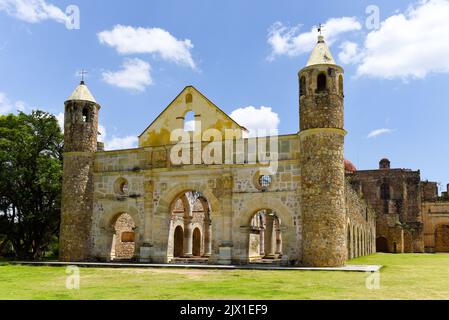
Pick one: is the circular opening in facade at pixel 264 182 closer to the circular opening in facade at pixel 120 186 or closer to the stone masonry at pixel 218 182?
the stone masonry at pixel 218 182

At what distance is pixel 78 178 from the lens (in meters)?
26.6

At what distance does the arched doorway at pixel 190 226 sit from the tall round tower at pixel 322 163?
1105cm

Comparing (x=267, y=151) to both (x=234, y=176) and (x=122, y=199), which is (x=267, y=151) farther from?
→ (x=122, y=199)

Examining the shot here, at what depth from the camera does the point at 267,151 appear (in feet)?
76.4

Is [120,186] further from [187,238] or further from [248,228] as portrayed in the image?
[187,238]

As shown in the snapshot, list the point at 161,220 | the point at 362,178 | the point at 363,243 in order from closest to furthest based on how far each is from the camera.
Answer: the point at 161,220
the point at 363,243
the point at 362,178

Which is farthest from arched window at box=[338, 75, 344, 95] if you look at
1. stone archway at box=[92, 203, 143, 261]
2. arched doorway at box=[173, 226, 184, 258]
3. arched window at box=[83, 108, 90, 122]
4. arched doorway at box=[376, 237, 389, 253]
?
arched doorway at box=[376, 237, 389, 253]

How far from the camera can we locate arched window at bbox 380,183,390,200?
58.7 metres

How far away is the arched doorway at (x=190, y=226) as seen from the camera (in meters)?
32.3

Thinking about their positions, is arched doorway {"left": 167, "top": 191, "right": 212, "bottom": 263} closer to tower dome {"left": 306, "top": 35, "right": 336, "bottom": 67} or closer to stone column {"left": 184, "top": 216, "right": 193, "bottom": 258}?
stone column {"left": 184, "top": 216, "right": 193, "bottom": 258}

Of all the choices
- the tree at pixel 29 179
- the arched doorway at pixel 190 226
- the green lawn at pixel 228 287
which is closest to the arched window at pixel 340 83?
the green lawn at pixel 228 287
